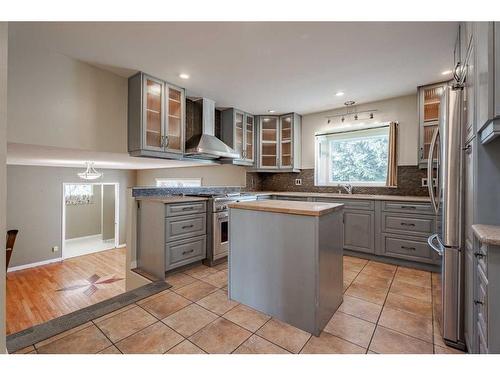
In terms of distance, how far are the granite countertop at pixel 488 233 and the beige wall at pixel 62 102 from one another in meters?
3.31

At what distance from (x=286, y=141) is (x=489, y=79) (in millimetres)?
3468

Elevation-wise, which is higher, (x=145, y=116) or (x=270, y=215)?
(x=145, y=116)

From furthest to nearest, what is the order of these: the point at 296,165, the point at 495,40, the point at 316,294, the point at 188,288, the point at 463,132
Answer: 1. the point at 296,165
2. the point at 188,288
3. the point at 316,294
4. the point at 463,132
5. the point at 495,40

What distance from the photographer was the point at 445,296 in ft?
5.05

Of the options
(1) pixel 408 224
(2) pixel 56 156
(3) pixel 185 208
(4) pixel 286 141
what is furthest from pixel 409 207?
(2) pixel 56 156

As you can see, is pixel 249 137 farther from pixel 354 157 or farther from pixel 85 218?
pixel 85 218

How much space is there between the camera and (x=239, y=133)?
13.9 feet

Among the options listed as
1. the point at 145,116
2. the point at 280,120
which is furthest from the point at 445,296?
the point at 280,120

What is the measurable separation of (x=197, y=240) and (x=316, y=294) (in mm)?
→ 1751

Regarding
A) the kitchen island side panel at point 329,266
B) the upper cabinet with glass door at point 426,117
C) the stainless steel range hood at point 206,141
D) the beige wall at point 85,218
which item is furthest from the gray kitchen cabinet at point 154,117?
the beige wall at point 85,218

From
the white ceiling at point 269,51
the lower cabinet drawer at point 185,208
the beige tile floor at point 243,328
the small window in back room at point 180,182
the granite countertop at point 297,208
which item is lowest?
the beige tile floor at point 243,328

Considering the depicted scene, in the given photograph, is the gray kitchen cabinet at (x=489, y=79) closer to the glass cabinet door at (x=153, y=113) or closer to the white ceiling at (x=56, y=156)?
the glass cabinet door at (x=153, y=113)

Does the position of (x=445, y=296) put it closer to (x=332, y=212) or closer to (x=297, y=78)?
(x=332, y=212)

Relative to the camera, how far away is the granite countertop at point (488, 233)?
966 mm
